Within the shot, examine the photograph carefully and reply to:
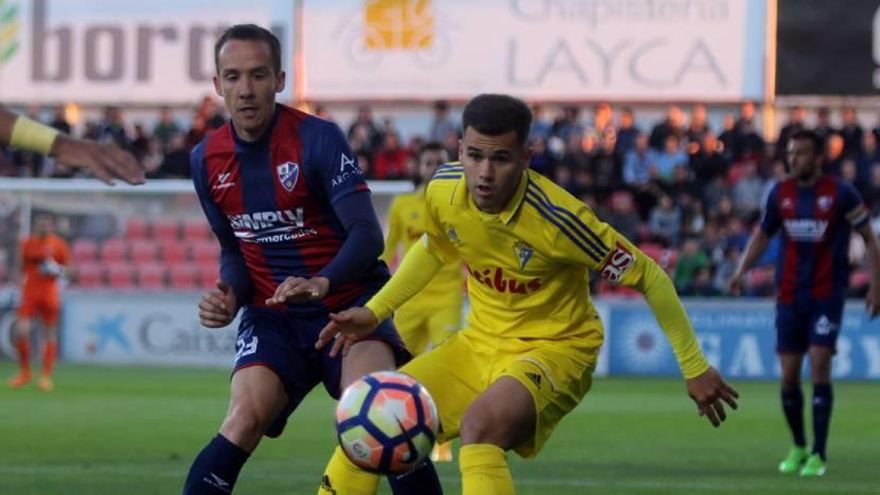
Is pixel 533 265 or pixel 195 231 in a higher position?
pixel 533 265

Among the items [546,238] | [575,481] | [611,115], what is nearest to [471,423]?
[546,238]

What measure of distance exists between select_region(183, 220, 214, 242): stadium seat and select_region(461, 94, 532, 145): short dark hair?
19.6 metres

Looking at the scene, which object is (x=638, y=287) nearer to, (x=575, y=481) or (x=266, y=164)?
(x=266, y=164)

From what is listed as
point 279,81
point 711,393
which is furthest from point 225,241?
point 711,393

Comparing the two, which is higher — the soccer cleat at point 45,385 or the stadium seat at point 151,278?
the stadium seat at point 151,278

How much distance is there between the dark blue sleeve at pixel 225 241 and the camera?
297 inches

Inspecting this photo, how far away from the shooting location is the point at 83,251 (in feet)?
86.0

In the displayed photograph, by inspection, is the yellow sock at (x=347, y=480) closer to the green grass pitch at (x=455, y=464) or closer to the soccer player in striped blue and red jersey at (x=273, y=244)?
the soccer player in striped blue and red jersey at (x=273, y=244)

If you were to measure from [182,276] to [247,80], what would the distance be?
62.5ft

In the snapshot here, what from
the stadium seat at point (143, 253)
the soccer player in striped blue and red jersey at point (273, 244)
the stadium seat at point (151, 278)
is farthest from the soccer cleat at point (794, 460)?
the stadium seat at point (143, 253)

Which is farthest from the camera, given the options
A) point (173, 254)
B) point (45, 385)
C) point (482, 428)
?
point (173, 254)

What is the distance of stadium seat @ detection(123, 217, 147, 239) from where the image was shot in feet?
87.0

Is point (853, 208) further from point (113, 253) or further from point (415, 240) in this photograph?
point (113, 253)

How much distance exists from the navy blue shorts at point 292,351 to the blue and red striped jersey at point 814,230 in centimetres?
564
